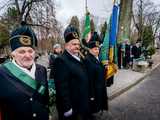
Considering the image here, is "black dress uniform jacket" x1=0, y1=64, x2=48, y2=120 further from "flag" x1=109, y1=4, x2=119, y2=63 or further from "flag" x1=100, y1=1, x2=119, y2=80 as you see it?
"flag" x1=109, y1=4, x2=119, y2=63

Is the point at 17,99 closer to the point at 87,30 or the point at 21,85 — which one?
the point at 21,85

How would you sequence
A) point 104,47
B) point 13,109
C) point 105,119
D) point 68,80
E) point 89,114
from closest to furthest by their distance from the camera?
point 13,109 → point 68,80 → point 89,114 → point 105,119 → point 104,47

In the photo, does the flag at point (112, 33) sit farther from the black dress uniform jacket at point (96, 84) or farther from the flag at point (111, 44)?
the black dress uniform jacket at point (96, 84)

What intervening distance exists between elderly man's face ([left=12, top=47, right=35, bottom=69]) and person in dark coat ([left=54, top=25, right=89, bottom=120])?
3.86 feet

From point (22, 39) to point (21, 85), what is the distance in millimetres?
518

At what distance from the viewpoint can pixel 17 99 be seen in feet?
14.5

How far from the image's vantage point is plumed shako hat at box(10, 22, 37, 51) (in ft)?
15.1

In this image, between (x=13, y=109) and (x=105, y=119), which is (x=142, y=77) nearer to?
(x=105, y=119)

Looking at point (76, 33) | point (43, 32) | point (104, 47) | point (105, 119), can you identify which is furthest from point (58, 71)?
point (43, 32)

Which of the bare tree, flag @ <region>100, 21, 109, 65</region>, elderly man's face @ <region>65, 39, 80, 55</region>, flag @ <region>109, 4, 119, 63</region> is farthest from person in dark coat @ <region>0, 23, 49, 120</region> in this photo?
the bare tree

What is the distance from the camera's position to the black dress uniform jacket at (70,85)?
5.64m

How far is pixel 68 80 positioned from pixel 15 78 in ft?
4.51

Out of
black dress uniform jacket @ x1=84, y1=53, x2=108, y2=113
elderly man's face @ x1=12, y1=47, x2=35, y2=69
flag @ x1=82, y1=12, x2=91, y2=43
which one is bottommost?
black dress uniform jacket @ x1=84, y1=53, x2=108, y2=113

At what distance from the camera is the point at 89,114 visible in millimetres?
6133
